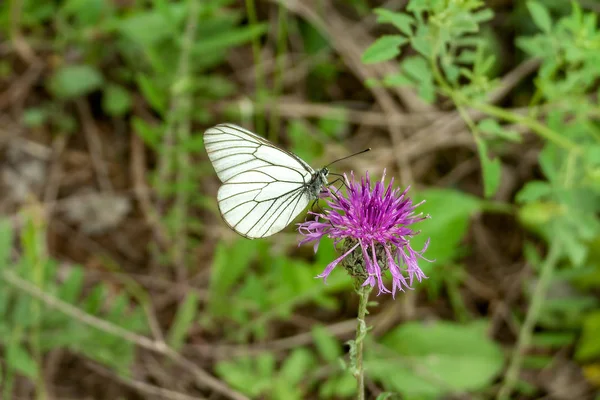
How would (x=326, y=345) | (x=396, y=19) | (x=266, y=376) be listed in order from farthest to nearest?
1. (x=326, y=345)
2. (x=266, y=376)
3. (x=396, y=19)

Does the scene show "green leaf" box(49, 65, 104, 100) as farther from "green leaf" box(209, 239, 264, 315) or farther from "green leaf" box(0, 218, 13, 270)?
"green leaf" box(209, 239, 264, 315)

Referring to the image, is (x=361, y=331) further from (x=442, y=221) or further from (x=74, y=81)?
(x=74, y=81)

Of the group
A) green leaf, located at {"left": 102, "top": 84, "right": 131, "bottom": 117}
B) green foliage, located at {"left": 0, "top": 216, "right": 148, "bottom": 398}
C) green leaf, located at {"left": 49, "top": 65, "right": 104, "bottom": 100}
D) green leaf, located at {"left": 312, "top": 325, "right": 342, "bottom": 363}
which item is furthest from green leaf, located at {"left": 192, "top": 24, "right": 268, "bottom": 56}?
green leaf, located at {"left": 312, "top": 325, "right": 342, "bottom": 363}

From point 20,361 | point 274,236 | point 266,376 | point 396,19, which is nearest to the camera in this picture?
point 396,19

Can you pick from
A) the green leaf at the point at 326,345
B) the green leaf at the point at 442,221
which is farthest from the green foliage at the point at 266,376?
the green leaf at the point at 442,221

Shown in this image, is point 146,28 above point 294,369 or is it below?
above

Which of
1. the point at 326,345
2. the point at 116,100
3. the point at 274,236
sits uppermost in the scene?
the point at 116,100

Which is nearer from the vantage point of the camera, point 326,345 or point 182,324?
point 326,345

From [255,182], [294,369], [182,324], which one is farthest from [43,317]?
[255,182]

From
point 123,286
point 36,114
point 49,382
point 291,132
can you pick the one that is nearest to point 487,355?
point 291,132
